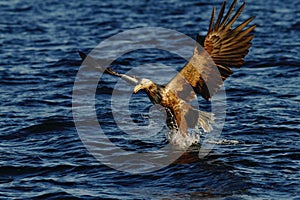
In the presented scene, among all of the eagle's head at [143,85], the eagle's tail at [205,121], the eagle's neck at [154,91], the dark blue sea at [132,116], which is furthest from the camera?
the eagle's tail at [205,121]

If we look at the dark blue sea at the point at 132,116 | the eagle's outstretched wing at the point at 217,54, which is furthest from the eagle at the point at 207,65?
the dark blue sea at the point at 132,116

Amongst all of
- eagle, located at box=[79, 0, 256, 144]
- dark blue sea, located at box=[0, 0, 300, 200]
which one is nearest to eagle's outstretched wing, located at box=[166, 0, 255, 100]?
eagle, located at box=[79, 0, 256, 144]

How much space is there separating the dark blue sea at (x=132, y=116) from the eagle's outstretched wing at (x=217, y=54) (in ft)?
3.66

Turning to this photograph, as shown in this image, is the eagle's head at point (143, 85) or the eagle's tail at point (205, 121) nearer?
the eagle's head at point (143, 85)

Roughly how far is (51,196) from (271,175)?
2.74 meters

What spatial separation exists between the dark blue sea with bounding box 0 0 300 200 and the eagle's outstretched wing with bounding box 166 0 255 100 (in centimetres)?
112

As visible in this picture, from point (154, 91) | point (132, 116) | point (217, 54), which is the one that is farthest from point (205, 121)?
point (132, 116)

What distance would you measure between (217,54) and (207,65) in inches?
8.3

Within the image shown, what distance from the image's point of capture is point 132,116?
1151 cm

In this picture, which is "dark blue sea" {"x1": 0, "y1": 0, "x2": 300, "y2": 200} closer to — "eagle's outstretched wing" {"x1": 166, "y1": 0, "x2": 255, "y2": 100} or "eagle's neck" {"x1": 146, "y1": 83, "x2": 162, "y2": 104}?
"eagle's neck" {"x1": 146, "y1": 83, "x2": 162, "y2": 104}

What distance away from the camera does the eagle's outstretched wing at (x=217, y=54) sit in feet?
29.5

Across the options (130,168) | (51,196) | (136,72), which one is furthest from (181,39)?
(51,196)

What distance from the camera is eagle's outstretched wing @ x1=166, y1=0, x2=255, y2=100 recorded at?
354 inches

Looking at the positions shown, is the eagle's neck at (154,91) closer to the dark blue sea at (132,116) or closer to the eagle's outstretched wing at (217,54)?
the eagle's outstretched wing at (217,54)
